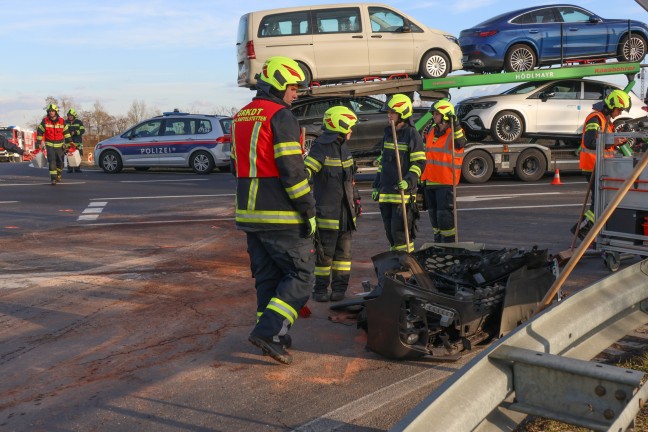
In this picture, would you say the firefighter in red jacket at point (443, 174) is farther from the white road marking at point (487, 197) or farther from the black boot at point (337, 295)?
the white road marking at point (487, 197)

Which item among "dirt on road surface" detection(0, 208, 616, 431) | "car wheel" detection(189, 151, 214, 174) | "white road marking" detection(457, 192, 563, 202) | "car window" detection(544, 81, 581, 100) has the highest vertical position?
"car window" detection(544, 81, 581, 100)

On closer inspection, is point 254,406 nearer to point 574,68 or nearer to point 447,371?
point 447,371

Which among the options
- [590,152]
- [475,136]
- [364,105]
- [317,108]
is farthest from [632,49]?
[590,152]

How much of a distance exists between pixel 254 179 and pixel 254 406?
5.03 ft

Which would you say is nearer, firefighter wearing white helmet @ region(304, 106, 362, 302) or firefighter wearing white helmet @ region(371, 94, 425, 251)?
firefighter wearing white helmet @ region(304, 106, 362, 302)

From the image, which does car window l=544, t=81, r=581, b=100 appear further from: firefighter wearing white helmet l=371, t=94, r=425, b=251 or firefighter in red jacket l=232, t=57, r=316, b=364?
firefighter in red jacket l=232, t=57, r=316, b=364

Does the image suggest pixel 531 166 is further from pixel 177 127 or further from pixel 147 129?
pixel 147 129

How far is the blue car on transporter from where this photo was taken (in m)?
16.1

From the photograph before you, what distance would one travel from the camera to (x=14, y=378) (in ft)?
16.2

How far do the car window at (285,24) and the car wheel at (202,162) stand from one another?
5.38m

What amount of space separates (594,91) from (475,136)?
111 inches

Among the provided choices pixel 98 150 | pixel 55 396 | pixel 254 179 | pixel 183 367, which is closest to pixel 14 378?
pixel 55 396

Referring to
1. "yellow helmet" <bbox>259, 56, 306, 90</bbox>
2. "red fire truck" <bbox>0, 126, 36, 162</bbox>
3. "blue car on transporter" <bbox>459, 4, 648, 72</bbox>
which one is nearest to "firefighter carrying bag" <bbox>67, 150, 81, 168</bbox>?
"blue car on transporter" <bbox>459, 4, 648, 72</bbox>

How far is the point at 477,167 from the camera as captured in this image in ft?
54.9
